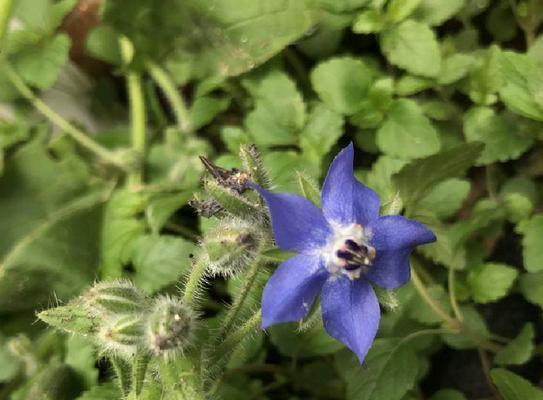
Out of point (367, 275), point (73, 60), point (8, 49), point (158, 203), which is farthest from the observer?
point (73, 60)

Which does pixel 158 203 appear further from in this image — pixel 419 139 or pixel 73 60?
pixel 73 60

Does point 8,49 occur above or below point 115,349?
above

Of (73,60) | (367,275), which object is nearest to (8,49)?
(73,60)

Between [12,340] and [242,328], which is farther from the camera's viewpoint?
[12,340]

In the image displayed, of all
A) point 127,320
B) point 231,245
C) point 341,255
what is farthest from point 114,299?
point 341,255

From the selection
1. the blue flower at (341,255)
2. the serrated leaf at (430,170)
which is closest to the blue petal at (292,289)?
the blue flower at (341,255)

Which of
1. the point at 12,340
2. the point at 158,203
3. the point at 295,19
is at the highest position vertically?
the point at 295,19

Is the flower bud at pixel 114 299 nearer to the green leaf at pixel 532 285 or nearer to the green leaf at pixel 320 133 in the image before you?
the green leaf at pixel 320 133
